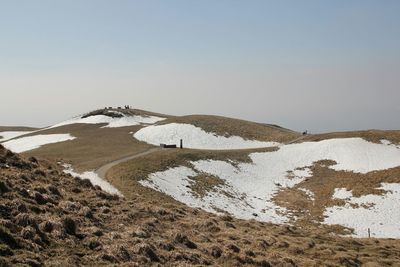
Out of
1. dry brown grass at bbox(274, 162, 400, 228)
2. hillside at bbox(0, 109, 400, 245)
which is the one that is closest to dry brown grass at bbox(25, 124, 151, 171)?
hillside at bbox(0, 109, 400, 245)

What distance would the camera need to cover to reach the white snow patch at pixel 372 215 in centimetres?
3994

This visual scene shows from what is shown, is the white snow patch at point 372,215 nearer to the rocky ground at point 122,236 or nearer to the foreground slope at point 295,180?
the foreground slope at point 295,180

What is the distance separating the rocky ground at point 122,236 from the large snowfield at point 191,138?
4496cm

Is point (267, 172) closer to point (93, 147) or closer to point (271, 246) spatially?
point (93, 147)

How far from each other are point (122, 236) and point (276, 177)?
144 ft

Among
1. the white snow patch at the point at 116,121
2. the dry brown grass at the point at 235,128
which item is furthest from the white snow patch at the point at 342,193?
the white snow patch at the point at 116,121

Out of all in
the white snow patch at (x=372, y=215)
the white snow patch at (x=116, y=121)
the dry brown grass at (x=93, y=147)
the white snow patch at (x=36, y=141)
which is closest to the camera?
the white snow patch at (x=372, y=215)

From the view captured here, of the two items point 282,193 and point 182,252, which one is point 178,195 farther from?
point 182,252

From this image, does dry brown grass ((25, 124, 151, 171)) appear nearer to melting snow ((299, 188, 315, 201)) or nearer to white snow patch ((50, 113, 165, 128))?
white snow patch ((50, 113, 165, 128))

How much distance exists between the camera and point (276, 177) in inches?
2306

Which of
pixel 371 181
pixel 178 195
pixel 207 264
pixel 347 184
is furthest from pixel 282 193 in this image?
pixel 207 264

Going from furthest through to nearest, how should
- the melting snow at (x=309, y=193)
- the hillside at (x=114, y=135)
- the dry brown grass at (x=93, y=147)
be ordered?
the hillside at (x=114, y=135)
the dry brown grass at (x=93, y=147)
the melting snow at (x=309, y=193)

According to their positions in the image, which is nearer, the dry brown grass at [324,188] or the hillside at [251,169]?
the hillside at [251,169]

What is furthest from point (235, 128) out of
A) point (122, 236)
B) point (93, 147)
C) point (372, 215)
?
point (122, 236)
